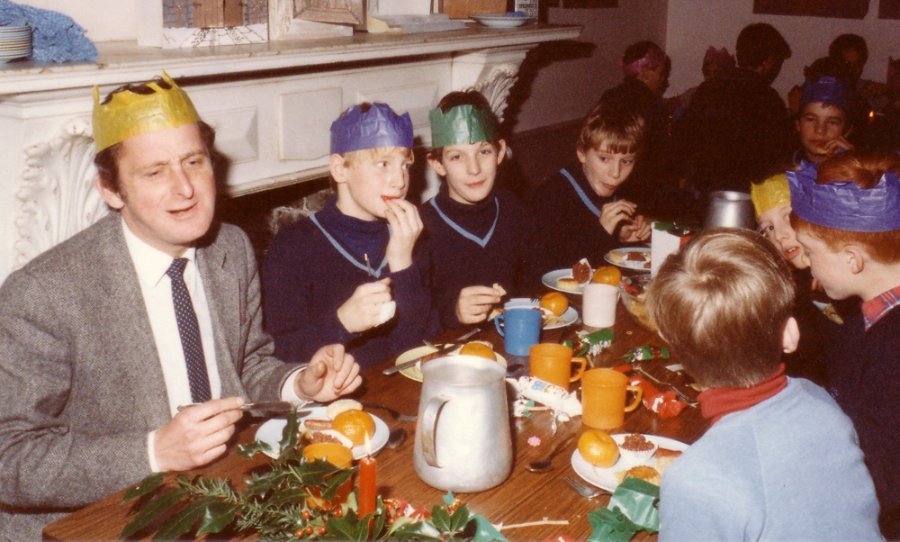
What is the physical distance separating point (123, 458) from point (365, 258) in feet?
3.33

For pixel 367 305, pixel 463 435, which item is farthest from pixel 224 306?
pixel 463 435

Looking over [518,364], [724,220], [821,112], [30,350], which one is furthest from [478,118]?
[821,112]

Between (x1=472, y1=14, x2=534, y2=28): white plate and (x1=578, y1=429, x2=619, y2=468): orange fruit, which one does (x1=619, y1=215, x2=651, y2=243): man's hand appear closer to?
(x1=472, y1=14, x2=534, y2=28): white plate

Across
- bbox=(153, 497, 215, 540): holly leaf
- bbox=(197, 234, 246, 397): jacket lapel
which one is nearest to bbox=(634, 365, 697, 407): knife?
bbox=(197, 234, 246, 397): jacket lapel

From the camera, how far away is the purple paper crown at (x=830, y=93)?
3846 millimetres

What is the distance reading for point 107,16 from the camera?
240 centimetres

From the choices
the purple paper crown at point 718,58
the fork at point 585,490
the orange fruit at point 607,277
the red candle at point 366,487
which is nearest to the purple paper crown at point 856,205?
A: the orange fruit at point 607,277

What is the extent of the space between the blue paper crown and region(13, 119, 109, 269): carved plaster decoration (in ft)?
2.15

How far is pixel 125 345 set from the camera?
5.18 ft

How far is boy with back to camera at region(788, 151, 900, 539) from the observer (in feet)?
5.64

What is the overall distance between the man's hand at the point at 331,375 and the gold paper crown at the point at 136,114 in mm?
552

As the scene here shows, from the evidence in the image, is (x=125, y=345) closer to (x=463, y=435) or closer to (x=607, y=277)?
(x=463, y=435)

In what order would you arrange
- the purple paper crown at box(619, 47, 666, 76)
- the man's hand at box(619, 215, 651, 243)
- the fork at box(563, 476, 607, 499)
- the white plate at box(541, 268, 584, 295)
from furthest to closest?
the purple paper crown at box(619, 47, 666, 76), the man's hand at box(619, 215, 651, 243), the white plate at box(541, 268, 584, 295), the fork at box(563, 476, 607, 499)

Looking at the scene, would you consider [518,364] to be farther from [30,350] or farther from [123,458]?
[30,350]
